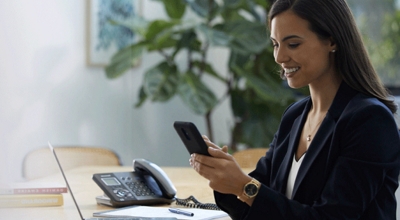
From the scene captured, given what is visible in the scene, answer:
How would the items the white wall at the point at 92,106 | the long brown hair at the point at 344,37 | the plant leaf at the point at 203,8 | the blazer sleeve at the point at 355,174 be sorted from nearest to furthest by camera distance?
the blazer sleeve at the point at 355,174, the long brown hair at the point at 344,37, the white wall at the point at 92,106, the plant leaf at the point at 203,8

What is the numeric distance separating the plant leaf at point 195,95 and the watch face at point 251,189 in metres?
2.59

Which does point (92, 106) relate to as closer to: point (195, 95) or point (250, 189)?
point (195, 95)

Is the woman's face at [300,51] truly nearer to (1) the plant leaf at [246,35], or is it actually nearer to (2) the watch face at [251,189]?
(2) the watch face at [251,189]

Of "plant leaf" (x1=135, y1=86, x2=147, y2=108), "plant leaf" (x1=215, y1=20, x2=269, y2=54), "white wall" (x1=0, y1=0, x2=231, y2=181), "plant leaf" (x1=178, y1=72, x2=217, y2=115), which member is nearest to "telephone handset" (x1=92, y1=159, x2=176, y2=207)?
"white wall" (x1=0, y1=0, x2=231, y2=181)

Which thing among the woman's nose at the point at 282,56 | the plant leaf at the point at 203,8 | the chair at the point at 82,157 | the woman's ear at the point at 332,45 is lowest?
the chair at the point at 82,157

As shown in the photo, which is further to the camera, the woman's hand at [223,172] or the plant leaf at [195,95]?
the plant leaf at [195,95]

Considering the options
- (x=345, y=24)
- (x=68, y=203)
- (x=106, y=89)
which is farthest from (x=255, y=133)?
(x=345, y=24)

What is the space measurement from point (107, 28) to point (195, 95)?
98 centimetres

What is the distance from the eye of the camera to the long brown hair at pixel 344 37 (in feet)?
4.45

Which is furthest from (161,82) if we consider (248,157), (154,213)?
(154,213)

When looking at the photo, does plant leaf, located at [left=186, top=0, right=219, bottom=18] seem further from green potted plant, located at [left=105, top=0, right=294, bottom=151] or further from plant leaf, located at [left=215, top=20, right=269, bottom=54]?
plant leaf, located at [left=215, top=20, right=269, bottom=54]

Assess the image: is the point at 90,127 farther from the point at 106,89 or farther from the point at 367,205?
the point at 367,205

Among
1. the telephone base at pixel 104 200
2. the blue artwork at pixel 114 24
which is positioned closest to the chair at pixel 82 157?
the telephone base at pixel 104 200

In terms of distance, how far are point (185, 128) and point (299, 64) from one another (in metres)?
0.34
